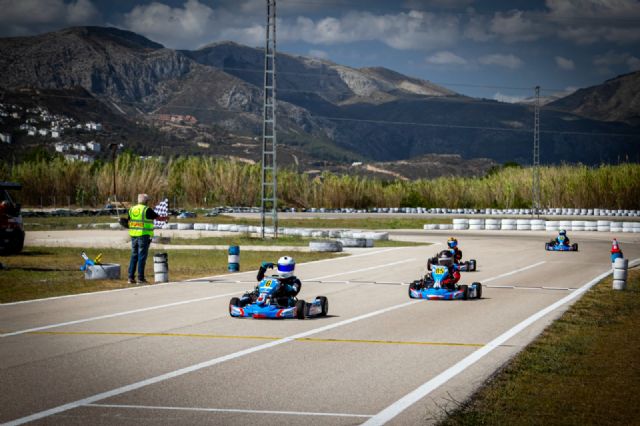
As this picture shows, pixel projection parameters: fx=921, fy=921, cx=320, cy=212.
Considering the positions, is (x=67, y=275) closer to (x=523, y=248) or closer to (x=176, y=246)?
(x=176, y=246)

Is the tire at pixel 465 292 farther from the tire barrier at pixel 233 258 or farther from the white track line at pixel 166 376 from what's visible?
the tire barrier at pixel 233 258

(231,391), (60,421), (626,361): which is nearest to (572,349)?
(626,361)

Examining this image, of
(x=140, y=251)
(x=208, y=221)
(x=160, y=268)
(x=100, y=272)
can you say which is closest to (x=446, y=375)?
(x=140, y=251)

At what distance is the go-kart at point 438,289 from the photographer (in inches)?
695

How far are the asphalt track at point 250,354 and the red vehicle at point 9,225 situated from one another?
872cm

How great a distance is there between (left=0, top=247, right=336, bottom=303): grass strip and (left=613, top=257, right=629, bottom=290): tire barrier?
9.85 m

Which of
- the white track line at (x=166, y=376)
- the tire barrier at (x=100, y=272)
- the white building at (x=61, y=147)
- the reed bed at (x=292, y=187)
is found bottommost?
the white track line at (x=166, y=376)

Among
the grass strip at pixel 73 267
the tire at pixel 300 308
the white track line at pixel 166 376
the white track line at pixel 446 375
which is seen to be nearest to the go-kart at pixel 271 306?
the tire at pixel 300 308

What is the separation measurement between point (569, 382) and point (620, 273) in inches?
426

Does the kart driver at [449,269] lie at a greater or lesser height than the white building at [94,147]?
lesser

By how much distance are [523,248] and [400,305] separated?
20.1 m

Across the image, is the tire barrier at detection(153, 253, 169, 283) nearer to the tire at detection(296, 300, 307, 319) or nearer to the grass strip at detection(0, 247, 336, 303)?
the grass strip at detection(0, 247, 336, 303)

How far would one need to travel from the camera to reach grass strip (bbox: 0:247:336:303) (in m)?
19.5

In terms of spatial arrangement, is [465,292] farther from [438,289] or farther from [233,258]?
[233,258]
